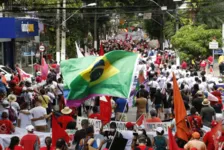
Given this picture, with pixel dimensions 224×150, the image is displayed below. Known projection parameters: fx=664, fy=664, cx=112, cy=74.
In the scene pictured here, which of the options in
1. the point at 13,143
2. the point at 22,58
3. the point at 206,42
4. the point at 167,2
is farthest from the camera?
the point at 167,2

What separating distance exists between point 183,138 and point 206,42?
29.7 m

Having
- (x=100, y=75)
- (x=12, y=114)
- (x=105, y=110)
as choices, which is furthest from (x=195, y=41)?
(x=100, y=75)

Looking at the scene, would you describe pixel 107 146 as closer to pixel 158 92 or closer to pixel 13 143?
pixel 13 143

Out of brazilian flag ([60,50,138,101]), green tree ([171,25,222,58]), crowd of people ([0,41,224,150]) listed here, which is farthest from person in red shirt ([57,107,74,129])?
green tree ([171,25,222,58])

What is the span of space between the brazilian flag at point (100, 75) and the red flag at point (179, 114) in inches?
67.0

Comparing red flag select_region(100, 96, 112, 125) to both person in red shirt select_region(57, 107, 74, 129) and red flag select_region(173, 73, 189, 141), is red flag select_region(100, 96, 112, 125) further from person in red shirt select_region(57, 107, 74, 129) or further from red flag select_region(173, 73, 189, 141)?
red flag select_region(173, 73, 189, 141)

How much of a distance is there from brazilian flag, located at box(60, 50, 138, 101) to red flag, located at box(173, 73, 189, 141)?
1.70 m

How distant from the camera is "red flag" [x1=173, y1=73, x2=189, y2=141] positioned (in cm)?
1156

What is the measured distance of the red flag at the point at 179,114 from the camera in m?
11.6

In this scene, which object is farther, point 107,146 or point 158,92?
point 158,92

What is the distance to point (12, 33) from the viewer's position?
3703 centimetres

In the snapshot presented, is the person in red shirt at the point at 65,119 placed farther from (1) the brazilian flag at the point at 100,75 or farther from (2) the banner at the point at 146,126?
(1) the brazilian flag at the point at 100,75

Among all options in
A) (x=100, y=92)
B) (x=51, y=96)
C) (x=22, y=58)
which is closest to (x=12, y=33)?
(x=22, y=58)

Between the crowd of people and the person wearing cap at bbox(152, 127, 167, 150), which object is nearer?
the crowd of people
